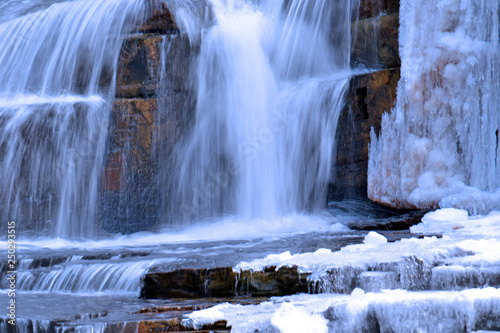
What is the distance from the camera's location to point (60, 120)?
9.30 m

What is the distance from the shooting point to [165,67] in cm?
954

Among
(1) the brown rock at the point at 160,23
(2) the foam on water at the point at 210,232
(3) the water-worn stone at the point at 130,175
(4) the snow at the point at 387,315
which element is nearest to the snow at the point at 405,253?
(4) the snow at the point at 387,315

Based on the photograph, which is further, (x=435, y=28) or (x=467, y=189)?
(x=435, y=28)

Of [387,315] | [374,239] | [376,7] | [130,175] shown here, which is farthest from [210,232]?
[387,315]

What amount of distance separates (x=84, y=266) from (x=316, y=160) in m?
4.32

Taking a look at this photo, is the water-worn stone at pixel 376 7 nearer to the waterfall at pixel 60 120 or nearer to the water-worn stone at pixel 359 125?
the water-worn stone at pixel 359 125

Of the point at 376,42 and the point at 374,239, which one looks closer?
the point at 374,239

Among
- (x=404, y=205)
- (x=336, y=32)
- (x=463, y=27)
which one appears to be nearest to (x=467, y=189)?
(x=404, y=205)

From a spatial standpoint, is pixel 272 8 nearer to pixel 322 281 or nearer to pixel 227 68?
pixel 227 68

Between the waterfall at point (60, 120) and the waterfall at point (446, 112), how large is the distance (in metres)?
4.50

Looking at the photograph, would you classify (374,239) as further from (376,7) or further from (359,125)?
(376,7)

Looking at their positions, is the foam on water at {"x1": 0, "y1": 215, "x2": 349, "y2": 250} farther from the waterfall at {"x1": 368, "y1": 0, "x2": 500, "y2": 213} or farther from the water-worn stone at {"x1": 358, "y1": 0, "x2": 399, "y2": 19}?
the water-worn stone at {"x1": 358, "y1": 0, "x2": 399, "y2": 19}

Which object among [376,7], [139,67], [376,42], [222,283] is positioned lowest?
[222,283]

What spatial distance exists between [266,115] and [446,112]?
9.11 ft
